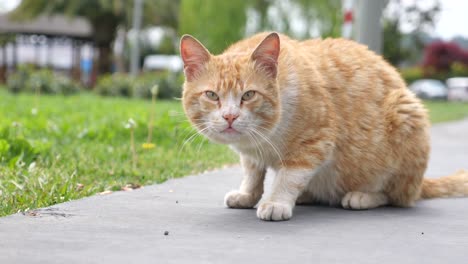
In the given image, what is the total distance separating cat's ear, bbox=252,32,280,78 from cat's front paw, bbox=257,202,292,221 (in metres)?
0.74

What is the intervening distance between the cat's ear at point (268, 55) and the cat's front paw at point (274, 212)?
2.43ft

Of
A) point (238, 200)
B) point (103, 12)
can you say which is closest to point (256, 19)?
point (103, 12)

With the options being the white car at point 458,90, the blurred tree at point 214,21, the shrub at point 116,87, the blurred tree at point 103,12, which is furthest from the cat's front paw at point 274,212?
the white car at point 458,90

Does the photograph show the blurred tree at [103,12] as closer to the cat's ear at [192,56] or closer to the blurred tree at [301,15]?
the blurred tree at [301,15]

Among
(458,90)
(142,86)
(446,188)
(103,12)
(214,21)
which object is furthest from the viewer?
(458,90)

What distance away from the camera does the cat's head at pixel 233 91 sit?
4.02 meters

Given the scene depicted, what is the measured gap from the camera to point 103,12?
3909cm

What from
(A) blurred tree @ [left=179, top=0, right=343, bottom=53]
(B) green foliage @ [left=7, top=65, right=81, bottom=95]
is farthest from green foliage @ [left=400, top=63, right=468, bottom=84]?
(B) green foliage @ [left=7, top=65, right=81, bottom=95]

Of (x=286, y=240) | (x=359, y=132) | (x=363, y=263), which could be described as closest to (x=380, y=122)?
(x=359, y=132)

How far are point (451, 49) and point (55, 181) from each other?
59.4 metres

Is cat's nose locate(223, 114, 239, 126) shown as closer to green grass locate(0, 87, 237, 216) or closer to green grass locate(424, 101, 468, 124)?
green grass locate(0, 87, 237, 216)

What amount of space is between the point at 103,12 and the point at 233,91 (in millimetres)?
36274

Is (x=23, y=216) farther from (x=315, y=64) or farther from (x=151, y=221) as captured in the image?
(x=315, y=64)

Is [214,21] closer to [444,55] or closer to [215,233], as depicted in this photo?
[215,233]
